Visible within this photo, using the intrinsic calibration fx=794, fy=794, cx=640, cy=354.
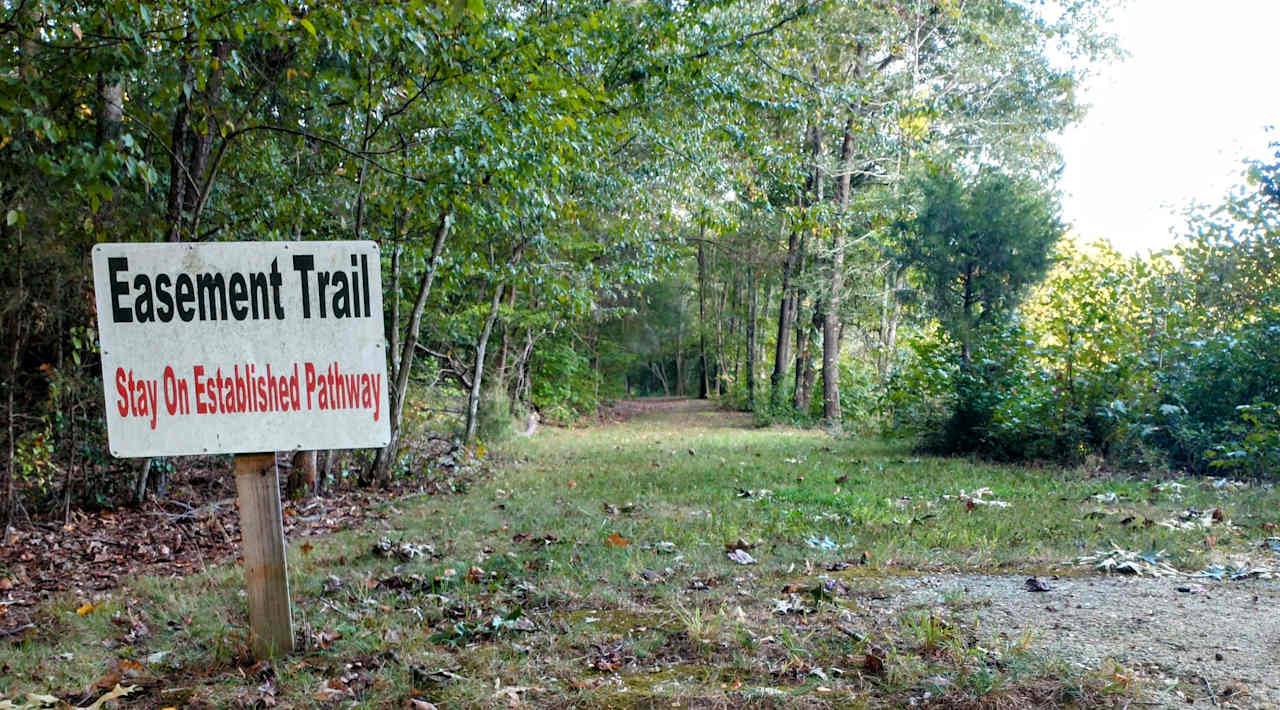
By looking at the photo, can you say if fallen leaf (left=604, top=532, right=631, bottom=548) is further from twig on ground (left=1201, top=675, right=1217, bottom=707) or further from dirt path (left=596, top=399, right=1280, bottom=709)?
twig on ground (left=1201, top=675, right=1217, bottom=707)

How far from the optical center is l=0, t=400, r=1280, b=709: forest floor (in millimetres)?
3100

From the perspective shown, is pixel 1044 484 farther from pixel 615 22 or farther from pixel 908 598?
pixel 615 22

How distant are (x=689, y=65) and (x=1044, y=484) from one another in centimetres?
615

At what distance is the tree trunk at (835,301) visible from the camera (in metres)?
19.6

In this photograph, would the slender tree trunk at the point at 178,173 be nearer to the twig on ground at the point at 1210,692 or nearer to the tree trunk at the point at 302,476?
the tree trunk at the point at 302,476

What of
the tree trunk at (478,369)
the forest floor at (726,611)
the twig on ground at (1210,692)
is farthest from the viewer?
the tree trunk at (478,369)

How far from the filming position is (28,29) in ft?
15.2

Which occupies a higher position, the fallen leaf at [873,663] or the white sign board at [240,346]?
the white sign board at [240,346]

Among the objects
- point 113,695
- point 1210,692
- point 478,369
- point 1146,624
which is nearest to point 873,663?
point 1210,692

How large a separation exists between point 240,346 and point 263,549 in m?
0.88

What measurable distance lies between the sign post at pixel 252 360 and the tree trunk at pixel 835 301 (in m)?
16.4

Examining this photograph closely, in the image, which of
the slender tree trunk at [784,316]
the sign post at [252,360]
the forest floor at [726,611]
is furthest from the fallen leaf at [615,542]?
the slender tree trunk at [784,316]

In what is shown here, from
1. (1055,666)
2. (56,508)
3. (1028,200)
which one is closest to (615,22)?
(1028,200)

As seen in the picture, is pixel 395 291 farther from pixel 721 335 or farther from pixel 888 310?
pixel 721 335
